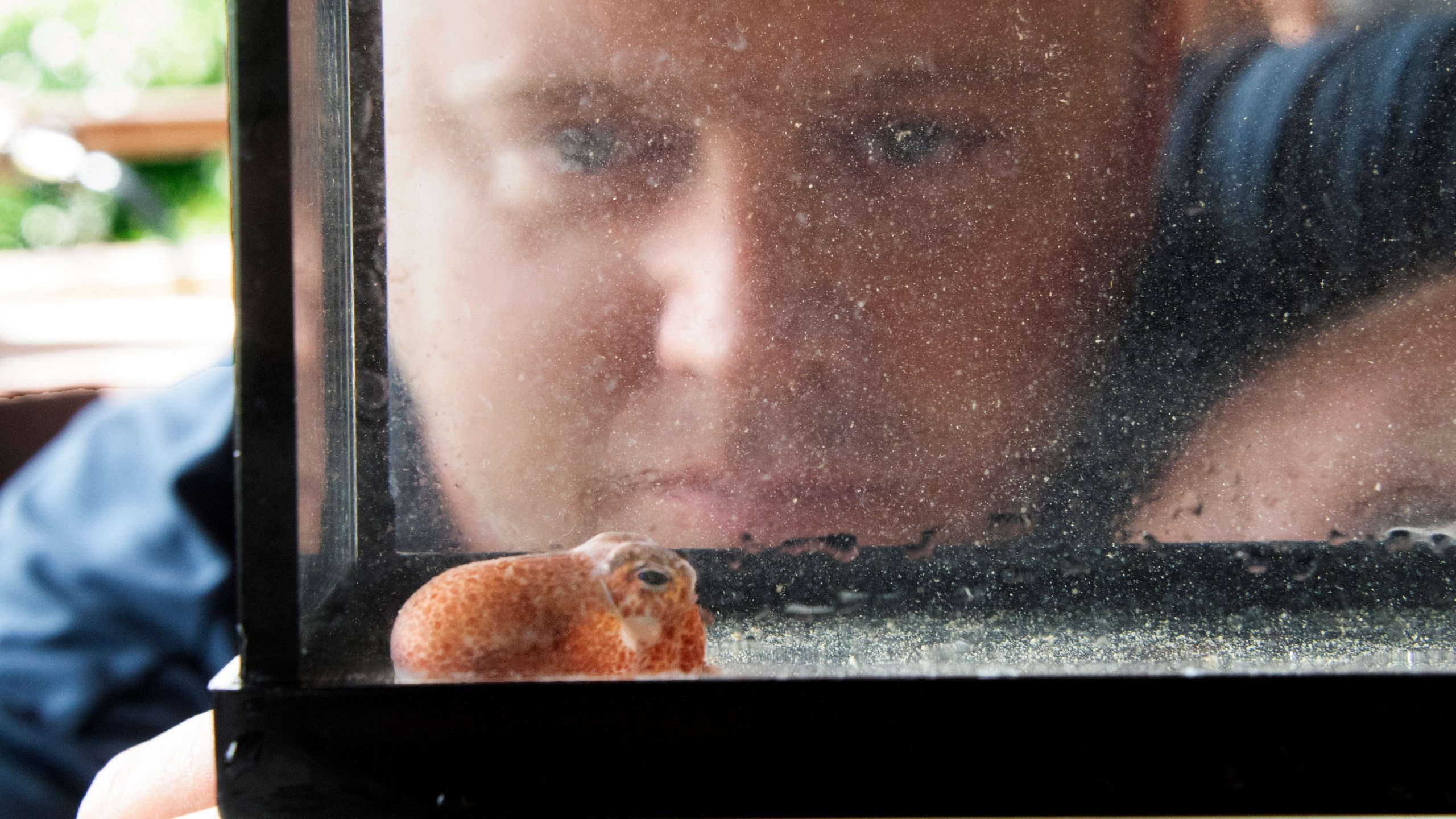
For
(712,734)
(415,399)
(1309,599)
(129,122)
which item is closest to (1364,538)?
(1309,599)

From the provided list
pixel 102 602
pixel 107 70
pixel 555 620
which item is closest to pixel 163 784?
pixel 555 620

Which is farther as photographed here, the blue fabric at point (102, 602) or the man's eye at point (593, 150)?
the blue fabric at point (102, 602)

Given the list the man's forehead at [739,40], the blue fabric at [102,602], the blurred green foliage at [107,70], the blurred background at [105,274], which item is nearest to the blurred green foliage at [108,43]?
the blurred green foliage at [107,70]

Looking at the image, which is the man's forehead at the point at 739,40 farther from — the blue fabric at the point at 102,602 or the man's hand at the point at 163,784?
the blue fabric at the point at 102,602

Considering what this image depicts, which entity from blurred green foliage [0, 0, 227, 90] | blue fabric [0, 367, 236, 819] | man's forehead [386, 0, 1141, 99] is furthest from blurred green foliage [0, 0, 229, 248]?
man's forehead [386, 0, 1141, 99]

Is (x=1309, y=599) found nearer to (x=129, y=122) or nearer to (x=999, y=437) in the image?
(x=999, y=437)

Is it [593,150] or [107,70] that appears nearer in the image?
[593,150]

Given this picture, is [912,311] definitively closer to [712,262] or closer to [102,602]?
[712,262]
